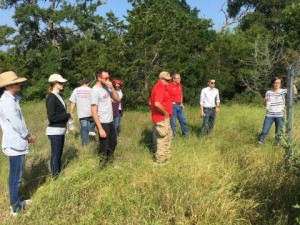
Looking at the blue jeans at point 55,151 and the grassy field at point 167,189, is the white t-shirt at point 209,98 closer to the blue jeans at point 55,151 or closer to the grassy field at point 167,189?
the grassy field at point 167,189

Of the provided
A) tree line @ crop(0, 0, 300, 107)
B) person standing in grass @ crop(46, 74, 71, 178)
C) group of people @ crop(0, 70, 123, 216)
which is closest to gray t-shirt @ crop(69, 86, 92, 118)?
group of people @ crop(0, 70, 123, 216)

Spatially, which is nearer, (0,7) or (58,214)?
(58,214)

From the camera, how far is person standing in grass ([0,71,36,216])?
4277 mm

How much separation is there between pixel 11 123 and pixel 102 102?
1.74 m

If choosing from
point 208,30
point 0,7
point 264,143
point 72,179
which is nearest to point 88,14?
point 0,7

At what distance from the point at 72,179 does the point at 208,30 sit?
1758 cm

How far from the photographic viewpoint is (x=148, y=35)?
15.2 meters

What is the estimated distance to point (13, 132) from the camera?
14.2 ft

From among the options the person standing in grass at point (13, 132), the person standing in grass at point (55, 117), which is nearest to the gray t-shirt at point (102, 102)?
the person standing in grass at point (55, 117)

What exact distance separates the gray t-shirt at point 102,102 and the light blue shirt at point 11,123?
1494mm

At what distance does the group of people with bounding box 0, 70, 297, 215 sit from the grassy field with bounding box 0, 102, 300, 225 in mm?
281

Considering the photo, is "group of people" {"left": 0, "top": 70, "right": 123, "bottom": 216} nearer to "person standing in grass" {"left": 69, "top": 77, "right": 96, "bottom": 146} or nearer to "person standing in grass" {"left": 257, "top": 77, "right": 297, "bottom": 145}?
"person standing in grass" {"left": 69, "top": 77, "right": 96, "bottom": 146}

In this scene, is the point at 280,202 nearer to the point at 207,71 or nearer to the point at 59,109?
the point at 59,109

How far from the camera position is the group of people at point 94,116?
14.2ft
